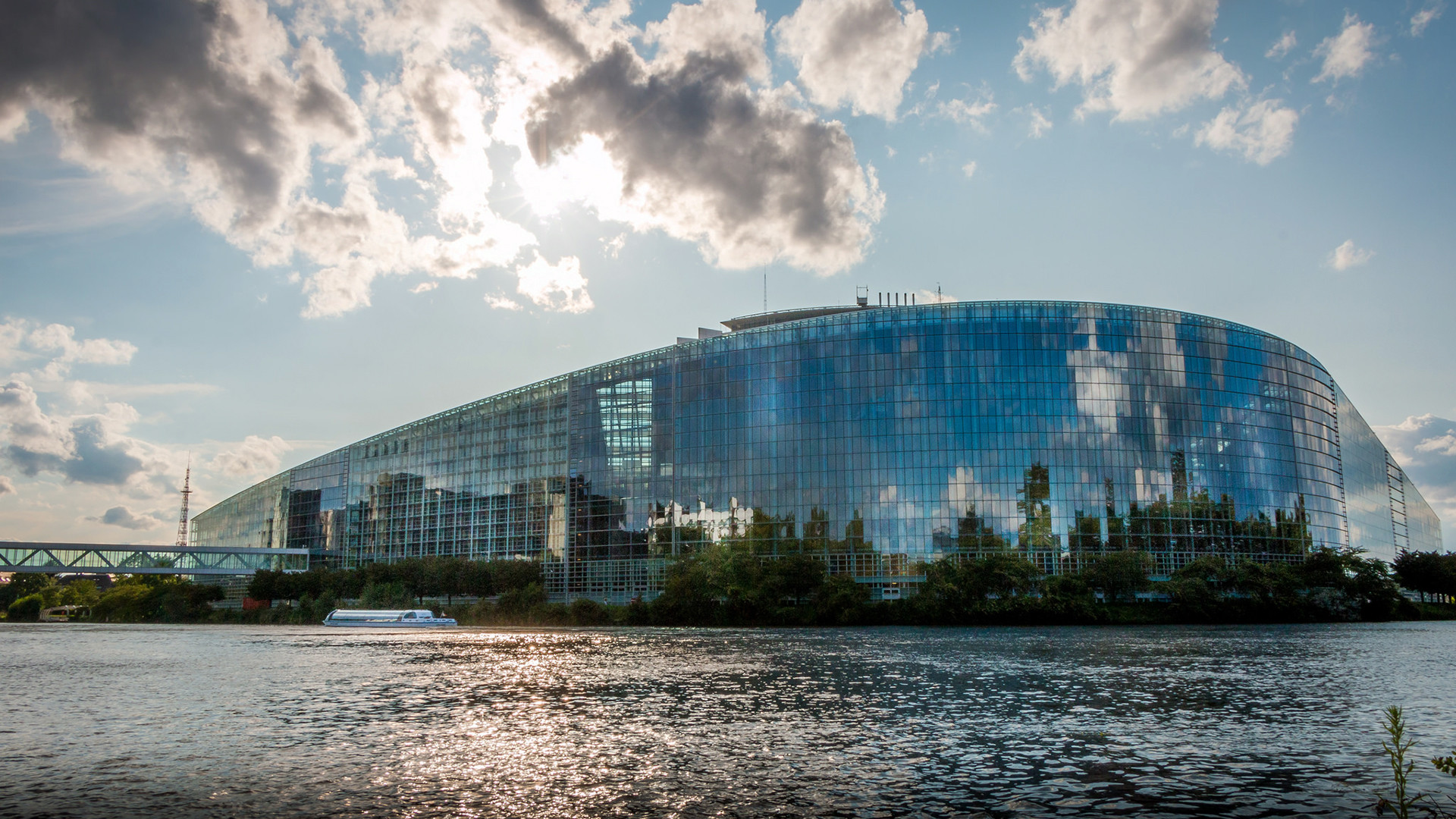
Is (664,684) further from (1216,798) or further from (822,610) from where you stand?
(822,610)

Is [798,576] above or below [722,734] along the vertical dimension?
above

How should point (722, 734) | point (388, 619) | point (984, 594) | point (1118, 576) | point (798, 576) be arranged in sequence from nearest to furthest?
point (722, 734), point (984, 594), point (798, 576), point (1118, 576), point (388, 619)

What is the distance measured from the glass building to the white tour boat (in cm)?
3351

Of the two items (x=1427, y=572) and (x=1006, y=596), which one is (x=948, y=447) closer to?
(x=1006, y=596)

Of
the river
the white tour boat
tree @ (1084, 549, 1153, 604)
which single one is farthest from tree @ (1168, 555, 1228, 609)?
the white tour boat

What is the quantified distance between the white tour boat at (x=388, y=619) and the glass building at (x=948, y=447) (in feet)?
110

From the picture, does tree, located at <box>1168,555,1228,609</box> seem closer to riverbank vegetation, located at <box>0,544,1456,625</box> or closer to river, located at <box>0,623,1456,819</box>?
riverbank vegetation, located at <box>0,544,1456,625</box>

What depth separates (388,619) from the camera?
138000mm

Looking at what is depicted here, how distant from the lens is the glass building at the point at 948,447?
151250mm

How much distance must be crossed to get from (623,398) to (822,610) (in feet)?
197

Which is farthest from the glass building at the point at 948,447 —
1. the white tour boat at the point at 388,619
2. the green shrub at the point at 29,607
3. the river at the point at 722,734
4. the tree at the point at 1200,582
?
the green shrub at the point at 29,607

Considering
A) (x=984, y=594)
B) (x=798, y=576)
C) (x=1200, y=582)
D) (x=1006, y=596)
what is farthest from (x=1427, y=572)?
(x=798, y=576)

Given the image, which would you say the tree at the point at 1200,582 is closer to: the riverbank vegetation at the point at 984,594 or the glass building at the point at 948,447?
the riverbank vegetation at the point at 984,594

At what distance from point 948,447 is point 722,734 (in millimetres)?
125582
